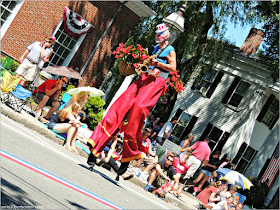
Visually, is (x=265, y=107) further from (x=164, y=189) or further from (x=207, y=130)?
(x=164, y=189)

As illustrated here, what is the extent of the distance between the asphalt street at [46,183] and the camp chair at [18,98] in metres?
2.72

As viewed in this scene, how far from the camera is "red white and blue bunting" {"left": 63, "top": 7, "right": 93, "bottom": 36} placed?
1787 cm

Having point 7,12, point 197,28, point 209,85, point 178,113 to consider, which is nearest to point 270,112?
point 209,85

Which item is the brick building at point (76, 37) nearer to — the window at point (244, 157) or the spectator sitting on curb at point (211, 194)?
the spectator sitting on curb at point (211, 194)

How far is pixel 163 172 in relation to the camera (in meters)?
13.3

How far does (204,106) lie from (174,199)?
1757cm

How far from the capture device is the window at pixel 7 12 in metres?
16.6

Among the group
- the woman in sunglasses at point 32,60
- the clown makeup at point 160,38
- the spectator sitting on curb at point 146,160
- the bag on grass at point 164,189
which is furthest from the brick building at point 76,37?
the clown makeup at point 160,38

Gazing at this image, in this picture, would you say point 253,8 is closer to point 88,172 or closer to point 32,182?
point 88,172

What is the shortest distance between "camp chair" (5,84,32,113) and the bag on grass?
161 inches

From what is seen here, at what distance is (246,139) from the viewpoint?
2747 cm

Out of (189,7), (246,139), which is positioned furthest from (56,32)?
(246,139)

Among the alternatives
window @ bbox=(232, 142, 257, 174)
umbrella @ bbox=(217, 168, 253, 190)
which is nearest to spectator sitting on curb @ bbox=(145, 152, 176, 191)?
umbrella @ bbox=(217, 168, 253, 190)

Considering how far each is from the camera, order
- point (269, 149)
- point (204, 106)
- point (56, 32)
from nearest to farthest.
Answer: point (56, 32), point (269, 149), point (204, 106)
